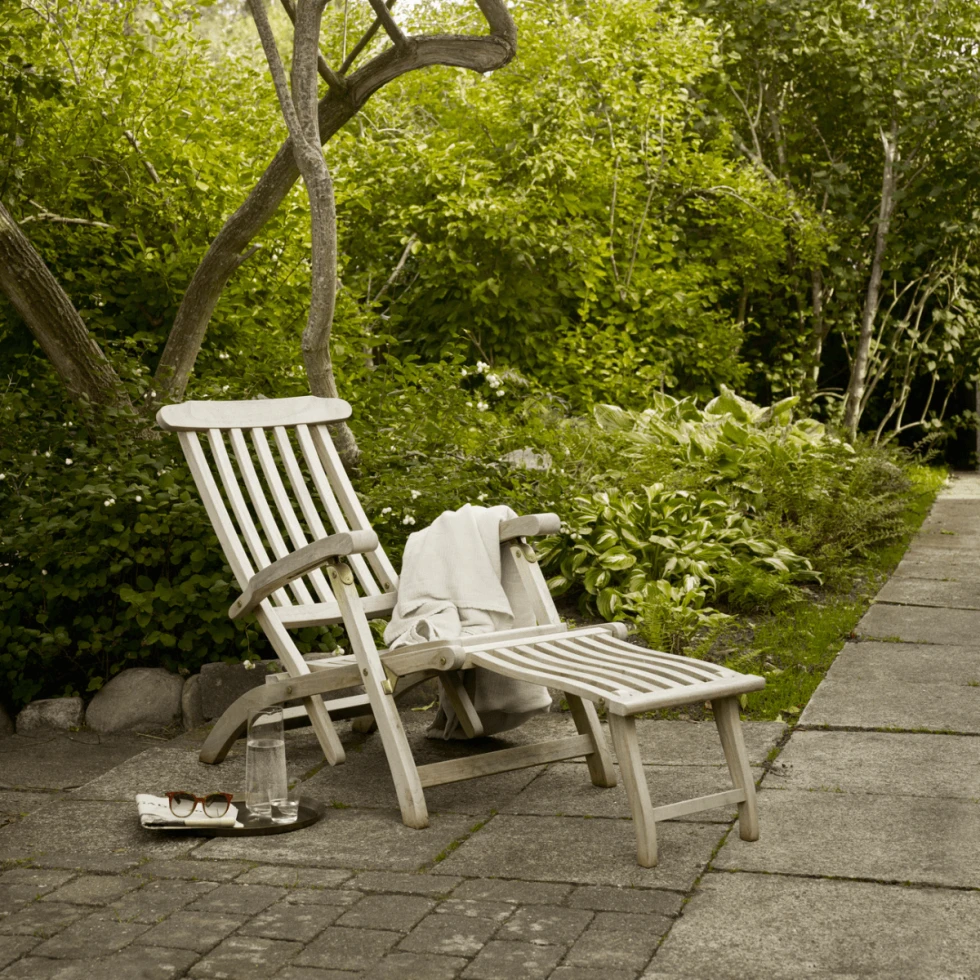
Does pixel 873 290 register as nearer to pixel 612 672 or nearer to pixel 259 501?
pixel 259 501

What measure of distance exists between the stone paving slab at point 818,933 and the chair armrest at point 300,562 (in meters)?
1.12

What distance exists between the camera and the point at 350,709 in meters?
3.55

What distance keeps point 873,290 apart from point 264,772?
7.50 metres

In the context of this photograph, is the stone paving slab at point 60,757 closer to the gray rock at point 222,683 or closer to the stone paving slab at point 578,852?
the gray rock at point 222,683

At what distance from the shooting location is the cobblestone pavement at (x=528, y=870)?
90.8 inches

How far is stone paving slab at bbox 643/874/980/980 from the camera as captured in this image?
2.21 m

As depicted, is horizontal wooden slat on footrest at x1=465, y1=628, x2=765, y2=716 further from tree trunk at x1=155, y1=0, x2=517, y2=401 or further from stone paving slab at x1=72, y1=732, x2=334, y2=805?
tree trunk at x1=155, y1=0, x2=517, y2=401

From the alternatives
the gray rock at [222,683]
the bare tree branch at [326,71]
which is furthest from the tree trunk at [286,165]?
the gray rock at [222,683]

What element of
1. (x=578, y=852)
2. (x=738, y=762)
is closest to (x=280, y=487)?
(x=578, y=852)

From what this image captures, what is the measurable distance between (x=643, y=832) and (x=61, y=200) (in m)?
4.45

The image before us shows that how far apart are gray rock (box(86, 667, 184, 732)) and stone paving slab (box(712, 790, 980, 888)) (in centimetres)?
202

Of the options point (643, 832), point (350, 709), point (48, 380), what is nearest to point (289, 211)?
point (48, 380)

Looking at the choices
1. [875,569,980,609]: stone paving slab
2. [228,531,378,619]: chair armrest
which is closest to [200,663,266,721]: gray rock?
[228,531,378,619]: chair armrest

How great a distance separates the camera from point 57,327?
4.84m
